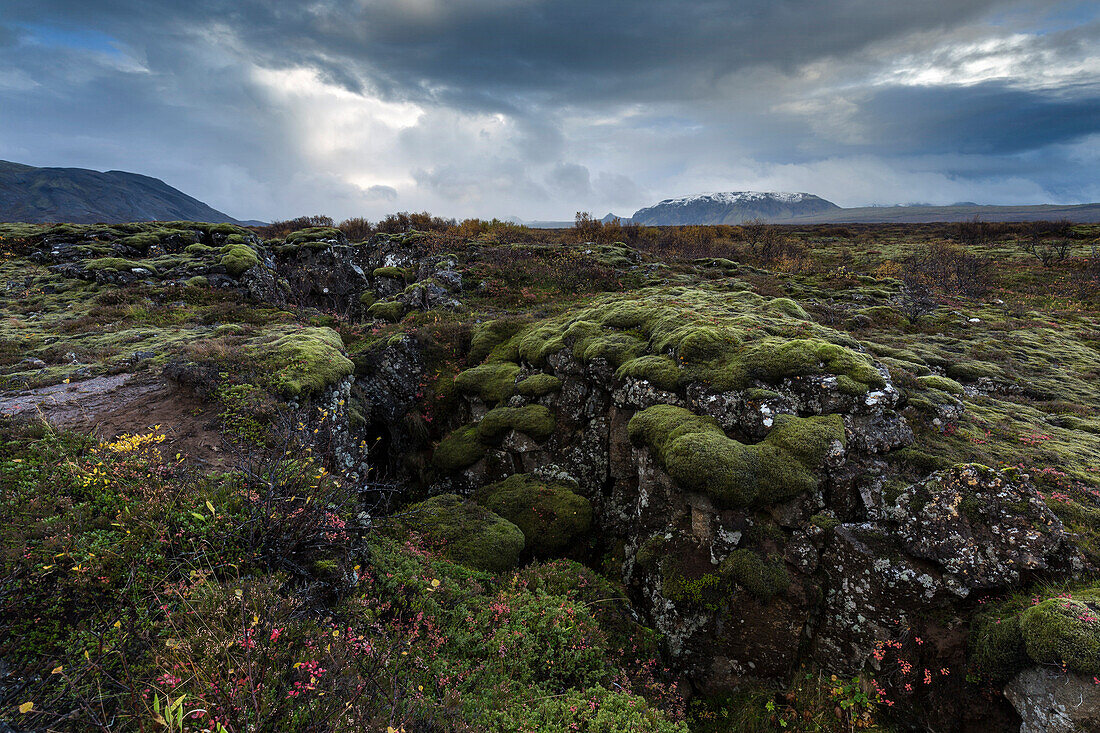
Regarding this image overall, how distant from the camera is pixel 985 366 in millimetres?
14336

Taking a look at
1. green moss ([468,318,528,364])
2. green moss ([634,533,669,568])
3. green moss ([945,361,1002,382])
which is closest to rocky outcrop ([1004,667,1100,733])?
green moss ([634,533,669,568])

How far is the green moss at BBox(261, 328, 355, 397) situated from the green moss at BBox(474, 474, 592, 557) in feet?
18.2

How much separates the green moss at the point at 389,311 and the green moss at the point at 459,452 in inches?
499

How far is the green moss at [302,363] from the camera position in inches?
425

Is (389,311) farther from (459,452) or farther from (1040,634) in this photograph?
(1040,634)

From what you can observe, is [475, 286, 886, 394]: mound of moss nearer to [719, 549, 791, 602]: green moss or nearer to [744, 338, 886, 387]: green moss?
Result: [744, 338, 886, 387]: green moss

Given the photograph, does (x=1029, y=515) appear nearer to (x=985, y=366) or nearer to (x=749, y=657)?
(x=749, y=657)

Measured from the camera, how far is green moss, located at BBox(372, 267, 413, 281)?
31.8m

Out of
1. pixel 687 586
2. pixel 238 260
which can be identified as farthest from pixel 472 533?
pixel 238 260

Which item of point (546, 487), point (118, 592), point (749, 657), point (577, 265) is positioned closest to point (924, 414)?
point (749, 657)

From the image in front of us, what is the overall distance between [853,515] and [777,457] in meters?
1.70

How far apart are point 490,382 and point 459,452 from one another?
3.03m

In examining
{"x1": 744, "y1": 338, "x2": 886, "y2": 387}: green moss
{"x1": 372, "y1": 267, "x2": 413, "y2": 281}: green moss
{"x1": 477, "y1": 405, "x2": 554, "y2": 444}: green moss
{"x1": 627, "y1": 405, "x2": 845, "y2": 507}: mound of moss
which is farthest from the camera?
{"x1": 372, "y1": 267, "x2": 413, "y2": 281}: green moss

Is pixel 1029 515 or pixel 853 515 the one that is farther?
pixel 853 515
